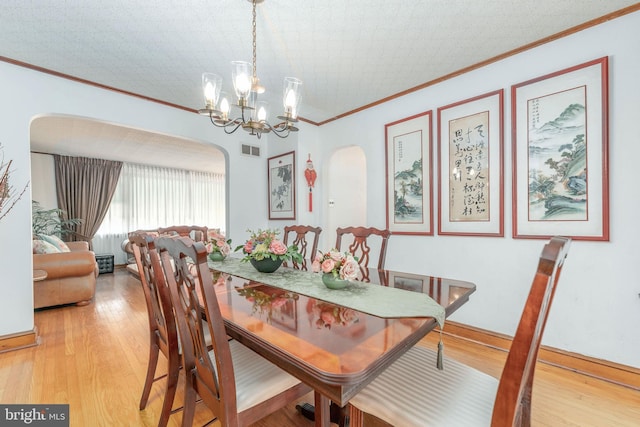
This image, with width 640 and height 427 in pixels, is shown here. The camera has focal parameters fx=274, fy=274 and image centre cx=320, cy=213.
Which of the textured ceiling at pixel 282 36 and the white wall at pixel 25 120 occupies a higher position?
the textured ceiling at pixel 282 36

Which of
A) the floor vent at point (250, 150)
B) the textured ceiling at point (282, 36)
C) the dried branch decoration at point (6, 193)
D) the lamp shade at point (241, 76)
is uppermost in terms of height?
the textured ceiling at point (282, 36)

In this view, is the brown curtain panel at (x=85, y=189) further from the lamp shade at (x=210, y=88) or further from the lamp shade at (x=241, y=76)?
the lamp shade at (x=241, y=76)

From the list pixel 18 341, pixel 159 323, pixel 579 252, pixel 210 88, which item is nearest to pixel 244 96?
pixel 210 88

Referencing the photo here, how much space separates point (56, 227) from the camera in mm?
5180

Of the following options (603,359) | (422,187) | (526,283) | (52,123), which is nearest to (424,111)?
(422,187)

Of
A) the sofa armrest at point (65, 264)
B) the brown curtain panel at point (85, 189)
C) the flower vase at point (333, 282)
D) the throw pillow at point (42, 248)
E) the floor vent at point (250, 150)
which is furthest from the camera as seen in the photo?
the brown curtain panel at point (85, 189)

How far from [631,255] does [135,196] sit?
7780 millimetres

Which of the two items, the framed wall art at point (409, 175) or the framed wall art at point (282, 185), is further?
the framed wall art at point (282, 185)

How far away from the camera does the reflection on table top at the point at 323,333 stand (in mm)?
713

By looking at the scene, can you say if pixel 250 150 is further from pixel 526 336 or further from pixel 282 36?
pixel 526 336

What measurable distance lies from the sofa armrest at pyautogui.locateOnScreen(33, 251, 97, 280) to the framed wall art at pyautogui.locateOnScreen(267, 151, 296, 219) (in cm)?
240

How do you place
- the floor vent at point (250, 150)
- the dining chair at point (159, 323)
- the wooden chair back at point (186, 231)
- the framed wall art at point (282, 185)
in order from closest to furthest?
the dining chair at point (159, 323) < the wooden chair back at point (186, 231) < the framed wall art at point (282, 185) < the floor vent at point (250, 150)

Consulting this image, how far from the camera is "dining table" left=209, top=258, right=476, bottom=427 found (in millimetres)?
732

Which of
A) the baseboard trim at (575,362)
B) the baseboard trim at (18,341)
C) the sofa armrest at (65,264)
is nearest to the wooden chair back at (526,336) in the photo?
the baseboard trim at (575,362)
